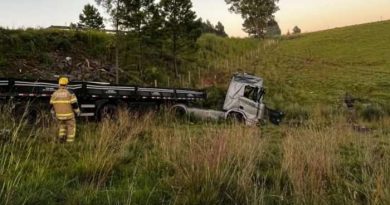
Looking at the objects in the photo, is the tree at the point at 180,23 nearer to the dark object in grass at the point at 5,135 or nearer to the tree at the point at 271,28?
the dark object in grass at the point at 5,135

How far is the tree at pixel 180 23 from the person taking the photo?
40938 mm

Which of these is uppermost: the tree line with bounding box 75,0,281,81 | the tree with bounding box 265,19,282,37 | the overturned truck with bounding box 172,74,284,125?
the tree with bounding box 265,19,282,37

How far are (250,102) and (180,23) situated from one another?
16923 millimetres

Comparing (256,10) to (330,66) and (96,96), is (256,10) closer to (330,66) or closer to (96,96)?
Answer: (330,66)

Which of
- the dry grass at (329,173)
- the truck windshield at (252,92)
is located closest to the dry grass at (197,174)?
the dry grass at (329,173)

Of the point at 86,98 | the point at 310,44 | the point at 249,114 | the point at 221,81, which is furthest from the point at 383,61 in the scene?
the point at 86,98

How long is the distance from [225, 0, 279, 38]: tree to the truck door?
58.7 metres

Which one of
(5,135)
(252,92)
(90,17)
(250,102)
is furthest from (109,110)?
(90,17)

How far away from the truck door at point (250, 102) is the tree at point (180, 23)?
611 inches

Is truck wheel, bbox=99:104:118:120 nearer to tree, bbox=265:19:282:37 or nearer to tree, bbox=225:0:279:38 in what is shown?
tree, bbox=225:0:279:38

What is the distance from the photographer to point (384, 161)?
7617 mm

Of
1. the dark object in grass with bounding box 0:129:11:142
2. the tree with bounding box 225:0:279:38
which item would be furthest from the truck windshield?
the tree with bounding box 225:0:279:38

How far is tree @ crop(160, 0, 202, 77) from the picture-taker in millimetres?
40938

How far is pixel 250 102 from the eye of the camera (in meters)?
26.2
